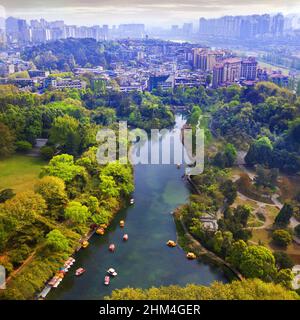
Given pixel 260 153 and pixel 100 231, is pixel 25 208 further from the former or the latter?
pixel 260 153

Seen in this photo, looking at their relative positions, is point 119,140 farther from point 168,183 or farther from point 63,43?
point 63,43

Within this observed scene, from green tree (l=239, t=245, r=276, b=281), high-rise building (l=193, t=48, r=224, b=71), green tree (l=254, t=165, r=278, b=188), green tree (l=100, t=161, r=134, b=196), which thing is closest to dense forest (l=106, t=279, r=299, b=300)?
green tree (l=239, t=245, r=276, b=281)

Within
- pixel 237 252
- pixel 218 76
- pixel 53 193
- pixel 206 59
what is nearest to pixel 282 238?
pixel 237 252

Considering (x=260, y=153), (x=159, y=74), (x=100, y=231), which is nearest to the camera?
(x=100, y=231)

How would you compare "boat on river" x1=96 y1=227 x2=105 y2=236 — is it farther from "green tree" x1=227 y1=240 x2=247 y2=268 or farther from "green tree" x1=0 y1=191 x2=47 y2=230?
"green tree" x1=227 y1=240 x2=247 y2=268

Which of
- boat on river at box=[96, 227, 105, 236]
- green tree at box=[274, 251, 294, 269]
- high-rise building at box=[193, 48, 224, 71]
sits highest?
high-rise building at box=[193, 48, 224, 71]
